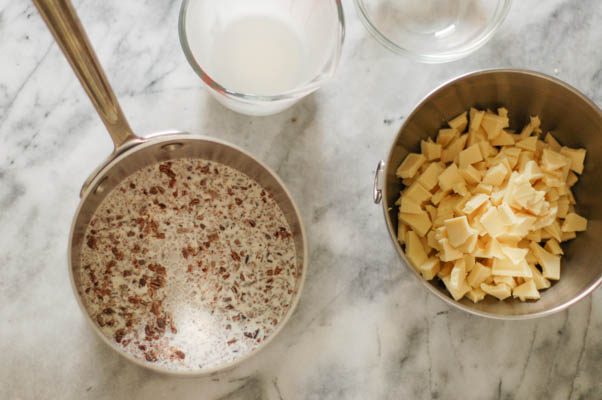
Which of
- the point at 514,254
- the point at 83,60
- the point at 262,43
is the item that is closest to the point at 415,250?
the point at 514,254

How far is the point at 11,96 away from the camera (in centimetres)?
110

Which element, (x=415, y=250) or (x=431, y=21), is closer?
(x=415, y=250)

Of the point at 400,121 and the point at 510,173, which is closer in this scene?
the point at 510,173

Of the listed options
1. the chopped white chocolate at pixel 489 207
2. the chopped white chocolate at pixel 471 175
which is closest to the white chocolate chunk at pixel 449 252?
the chopped white chocolate at pixel 489 207

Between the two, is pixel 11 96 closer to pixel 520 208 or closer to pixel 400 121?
pixel 400 121

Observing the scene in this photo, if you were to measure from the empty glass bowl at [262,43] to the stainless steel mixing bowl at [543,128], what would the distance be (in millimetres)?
169

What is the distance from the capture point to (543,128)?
109 centimetres

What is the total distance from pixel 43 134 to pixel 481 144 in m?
0.67

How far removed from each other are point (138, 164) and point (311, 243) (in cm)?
29

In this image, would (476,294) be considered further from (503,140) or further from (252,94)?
(252,94)

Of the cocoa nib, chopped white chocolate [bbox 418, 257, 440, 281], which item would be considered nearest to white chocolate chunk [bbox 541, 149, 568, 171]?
chopped white chocolate [bbox 418, 257, 440, 281]

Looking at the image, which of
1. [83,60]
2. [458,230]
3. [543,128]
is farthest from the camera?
[543,128]

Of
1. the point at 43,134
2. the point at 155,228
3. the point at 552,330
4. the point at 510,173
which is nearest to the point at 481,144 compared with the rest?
the point at 510,173

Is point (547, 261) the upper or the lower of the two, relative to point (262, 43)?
lower
